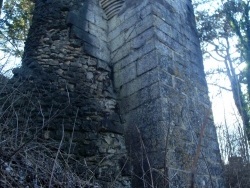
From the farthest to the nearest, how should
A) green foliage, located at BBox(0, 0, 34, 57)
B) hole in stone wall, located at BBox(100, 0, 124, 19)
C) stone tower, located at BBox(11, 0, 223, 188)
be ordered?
green foliage, located at BBox(0, 0, 34, 57) → hole in stone wall, located at BBox(100, 0, 124, 19) → stone tower, located at BBox(11, 0, 223, 188)

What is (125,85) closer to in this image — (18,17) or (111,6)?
(111,6)

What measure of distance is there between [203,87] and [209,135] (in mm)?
A: 795

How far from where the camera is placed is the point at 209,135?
4164 mm

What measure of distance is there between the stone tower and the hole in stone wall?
0.02m

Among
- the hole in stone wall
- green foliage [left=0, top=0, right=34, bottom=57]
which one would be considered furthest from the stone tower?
green foliage [left=0, top=0, right=34, bottom=57]

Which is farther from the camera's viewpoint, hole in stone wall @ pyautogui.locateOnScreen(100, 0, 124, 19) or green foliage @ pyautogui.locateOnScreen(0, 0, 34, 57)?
green foliage @ pyautogui.locateOnScreen(0, 0, 34, 57)

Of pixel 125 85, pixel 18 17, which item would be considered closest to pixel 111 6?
pixel 125 85

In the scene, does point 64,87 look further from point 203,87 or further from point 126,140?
point 203,87

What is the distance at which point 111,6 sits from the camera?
15.7 feet

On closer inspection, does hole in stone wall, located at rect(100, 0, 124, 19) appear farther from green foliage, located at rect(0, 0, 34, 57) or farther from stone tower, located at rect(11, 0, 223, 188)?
green foliage, located at rect(0, 0, 34, 57)

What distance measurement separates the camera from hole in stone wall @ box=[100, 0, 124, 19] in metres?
4.72

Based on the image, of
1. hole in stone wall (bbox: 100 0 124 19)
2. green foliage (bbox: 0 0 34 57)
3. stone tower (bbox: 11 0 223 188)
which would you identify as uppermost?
green foliage (bbox: 0 0 34 57)

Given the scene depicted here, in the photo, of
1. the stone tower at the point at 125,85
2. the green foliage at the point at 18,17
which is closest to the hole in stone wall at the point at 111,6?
the stone tower at the point at 125,85

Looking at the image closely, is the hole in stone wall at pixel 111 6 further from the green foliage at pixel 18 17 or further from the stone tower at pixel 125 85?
the green foliage at pixel 18 17
